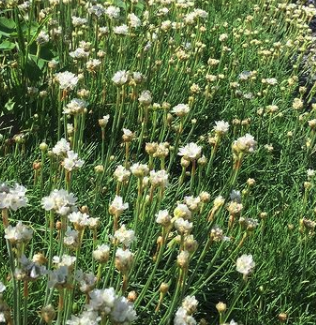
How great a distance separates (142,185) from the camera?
1575mm

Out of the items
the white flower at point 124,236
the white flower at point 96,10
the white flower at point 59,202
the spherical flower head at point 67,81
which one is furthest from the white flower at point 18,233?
the white flower at point 96,10

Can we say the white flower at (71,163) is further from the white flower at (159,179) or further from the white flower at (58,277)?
the white flower at (58,277)

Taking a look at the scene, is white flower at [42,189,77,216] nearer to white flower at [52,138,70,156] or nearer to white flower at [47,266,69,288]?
white flower at [47,266,69,288]

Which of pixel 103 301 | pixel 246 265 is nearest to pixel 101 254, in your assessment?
pixel 103 301

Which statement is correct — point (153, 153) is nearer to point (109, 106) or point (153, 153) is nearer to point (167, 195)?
point (167, 195)

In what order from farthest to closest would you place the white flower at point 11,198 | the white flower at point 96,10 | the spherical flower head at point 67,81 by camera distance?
the white flower at point 96,10, the spherical flower head at point 67,81, the white flower at point 11,198

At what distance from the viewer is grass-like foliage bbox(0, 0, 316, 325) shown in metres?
1.28

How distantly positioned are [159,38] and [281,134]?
2.52 ft

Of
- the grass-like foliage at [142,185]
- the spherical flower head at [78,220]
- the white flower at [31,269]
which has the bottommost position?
the grass-like foliage at [142,185]

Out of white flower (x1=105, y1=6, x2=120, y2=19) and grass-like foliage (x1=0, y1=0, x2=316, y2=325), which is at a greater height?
white flower (x1=105, y1=6, x2=120, y2=19)

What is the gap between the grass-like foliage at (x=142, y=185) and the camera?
128 cm

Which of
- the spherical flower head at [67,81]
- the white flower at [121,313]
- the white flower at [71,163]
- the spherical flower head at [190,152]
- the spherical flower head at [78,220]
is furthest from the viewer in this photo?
the spherical flower head at [67,81]

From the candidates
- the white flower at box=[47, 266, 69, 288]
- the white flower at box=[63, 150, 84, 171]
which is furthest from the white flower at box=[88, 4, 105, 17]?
the white flower at box=[47, 266, 69, 288]

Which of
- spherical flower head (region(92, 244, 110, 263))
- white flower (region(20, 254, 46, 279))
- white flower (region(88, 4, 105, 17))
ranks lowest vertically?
white flower (region(88, 4, 105, 17))
